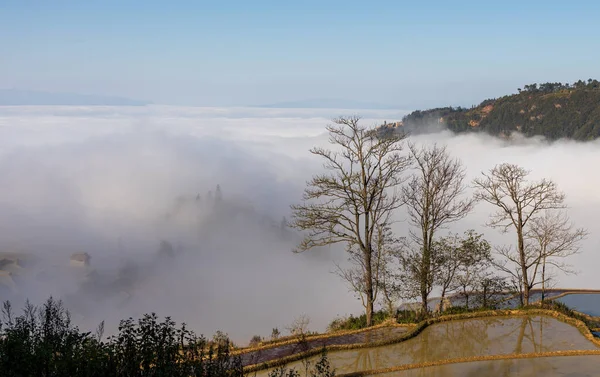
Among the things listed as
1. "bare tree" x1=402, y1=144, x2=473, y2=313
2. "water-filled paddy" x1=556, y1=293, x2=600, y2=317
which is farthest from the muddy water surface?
"water-filled paddy" x1=556, y1=293, x2=600, y2=317

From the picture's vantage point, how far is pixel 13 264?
116500 mm

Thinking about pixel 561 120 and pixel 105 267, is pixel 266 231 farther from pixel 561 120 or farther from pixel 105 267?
pixel 561 120

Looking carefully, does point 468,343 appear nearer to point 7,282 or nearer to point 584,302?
point 584,302

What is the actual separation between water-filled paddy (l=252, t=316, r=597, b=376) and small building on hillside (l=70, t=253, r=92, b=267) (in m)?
120

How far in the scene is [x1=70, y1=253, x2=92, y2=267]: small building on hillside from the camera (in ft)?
412

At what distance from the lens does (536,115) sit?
142500 millimetres

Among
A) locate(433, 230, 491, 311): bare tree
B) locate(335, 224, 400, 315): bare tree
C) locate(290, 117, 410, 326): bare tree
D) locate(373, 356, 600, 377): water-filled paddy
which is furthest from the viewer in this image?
locate(335, 224, 400, 315): bare tree

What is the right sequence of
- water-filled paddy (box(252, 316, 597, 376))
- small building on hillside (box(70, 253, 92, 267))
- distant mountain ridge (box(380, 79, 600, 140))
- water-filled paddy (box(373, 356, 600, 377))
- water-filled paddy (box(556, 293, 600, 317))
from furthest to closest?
distant mountain ridge (box(380, 79, 600, 140))
small building on hillside (box(70, 253, 92, 267))
water-filled paddy (box(556, 293, 600, 317))
water-filled paddy (box(252, 316, 597, 376))
water-filled paddy (box(373, 356, 600, 377))

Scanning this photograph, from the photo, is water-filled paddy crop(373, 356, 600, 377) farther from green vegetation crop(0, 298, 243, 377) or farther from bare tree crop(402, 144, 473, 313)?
bare tree crop(402, 144, 473, 313)

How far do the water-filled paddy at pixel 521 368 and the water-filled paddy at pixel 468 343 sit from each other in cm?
65

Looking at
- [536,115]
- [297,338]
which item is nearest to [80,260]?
[536,115]

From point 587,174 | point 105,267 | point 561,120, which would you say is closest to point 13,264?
point 105,267

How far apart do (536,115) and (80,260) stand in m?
117

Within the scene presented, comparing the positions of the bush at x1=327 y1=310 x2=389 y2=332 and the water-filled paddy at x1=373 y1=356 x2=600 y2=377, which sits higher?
the water-filled paddy at x1=373 y1=356 x2=600 y2=377
